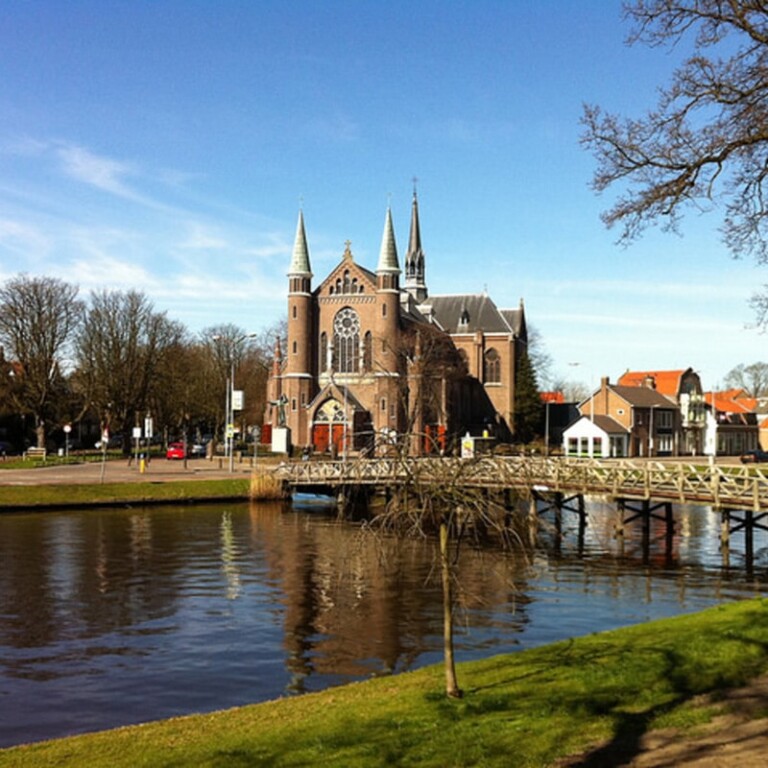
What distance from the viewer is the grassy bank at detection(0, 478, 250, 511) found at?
44750mm

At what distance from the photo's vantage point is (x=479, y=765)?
908cm

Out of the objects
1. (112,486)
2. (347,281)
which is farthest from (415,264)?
(112,486)

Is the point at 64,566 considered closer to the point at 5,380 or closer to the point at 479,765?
the point at 479,765

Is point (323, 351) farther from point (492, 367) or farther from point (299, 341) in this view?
point (492, 367)

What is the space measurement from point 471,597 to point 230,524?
20067mm

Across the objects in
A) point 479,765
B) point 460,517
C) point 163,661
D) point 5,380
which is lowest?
point 163,661

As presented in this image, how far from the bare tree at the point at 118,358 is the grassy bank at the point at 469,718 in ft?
214

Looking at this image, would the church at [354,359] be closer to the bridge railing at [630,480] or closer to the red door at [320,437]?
the red door at [320,437]

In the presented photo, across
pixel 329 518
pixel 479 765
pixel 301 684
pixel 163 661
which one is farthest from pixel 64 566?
pixel 479 765

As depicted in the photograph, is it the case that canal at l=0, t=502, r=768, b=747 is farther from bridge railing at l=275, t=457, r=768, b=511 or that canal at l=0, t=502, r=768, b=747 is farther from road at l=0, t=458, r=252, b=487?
road at l=0, t=458, r=252, b=487

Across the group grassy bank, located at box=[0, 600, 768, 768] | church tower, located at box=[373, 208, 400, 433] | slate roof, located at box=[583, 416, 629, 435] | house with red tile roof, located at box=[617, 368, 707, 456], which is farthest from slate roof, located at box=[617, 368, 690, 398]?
grassy bank, located at box=[0, 600, 768, 768]

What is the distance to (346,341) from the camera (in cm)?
8062

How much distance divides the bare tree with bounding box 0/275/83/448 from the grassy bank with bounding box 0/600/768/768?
214ft

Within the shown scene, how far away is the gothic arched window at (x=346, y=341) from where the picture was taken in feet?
263
